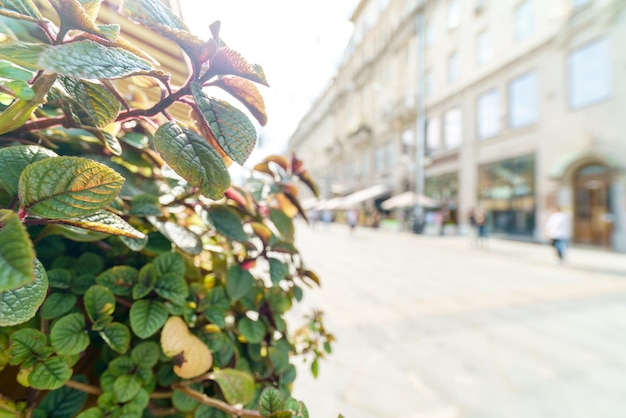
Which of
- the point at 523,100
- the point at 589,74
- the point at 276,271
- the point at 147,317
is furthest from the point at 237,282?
the point at 523,100

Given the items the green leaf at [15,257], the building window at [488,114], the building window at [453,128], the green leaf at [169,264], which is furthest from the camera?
the building window at [453,128]

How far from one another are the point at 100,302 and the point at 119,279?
0.17 ft

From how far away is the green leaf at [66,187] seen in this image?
0.29m

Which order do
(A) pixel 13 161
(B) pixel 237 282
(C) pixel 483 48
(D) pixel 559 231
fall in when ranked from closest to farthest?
(A) pixel 13 161
(B) pixel 237 282
(D) pixel 559 231
(C) pixel 483 48

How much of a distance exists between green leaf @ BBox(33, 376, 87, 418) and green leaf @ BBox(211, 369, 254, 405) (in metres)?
0.21

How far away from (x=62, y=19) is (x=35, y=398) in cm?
51

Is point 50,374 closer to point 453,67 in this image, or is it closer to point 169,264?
point 169,264

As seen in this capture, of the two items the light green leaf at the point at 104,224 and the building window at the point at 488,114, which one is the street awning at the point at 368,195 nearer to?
the building window at the point at 488,114

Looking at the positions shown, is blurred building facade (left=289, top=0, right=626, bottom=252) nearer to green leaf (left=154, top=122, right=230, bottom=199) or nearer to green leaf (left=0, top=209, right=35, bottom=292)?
green leaf (left=154, top=122, right=230, bottom=199)

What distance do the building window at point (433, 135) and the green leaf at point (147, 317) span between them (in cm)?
1736

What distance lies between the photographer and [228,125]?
0.36 metres

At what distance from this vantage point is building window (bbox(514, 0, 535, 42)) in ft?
→ 37.9

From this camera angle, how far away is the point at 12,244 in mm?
216

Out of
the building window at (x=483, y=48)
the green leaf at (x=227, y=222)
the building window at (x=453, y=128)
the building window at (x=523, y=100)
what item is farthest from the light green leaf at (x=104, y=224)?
the building window at (x=483, y=48)
